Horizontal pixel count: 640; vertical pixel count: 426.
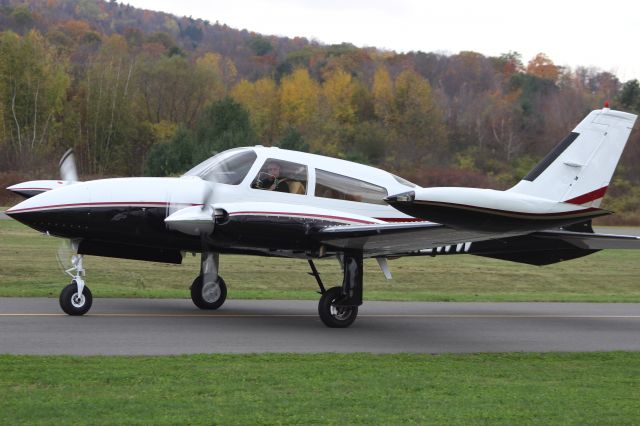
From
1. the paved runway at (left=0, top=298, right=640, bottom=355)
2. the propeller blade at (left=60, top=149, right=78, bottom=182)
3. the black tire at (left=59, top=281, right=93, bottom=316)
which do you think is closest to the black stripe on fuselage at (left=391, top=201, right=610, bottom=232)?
the paved runway at (left=0, top=298, right=640, bottom=355)

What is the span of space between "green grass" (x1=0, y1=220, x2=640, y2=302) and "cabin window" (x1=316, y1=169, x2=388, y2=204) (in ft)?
16.3

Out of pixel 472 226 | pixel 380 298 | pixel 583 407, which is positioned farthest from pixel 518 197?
pixel 380 298

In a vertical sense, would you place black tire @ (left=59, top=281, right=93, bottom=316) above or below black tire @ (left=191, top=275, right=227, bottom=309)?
above

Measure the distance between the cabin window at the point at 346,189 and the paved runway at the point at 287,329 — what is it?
2.15 m

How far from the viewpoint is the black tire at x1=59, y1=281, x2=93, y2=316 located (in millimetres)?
14727

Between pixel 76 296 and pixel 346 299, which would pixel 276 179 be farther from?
pixel 76 296

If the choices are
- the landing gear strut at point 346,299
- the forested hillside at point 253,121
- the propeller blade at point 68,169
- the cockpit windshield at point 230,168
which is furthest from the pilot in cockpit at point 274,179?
the forested hillside at point 253,121

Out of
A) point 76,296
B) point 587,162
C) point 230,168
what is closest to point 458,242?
point 587,162

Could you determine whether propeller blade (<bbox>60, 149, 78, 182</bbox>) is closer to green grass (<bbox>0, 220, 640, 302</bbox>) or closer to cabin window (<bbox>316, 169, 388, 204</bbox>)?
green grass (<bbox>0, 220, 640, 302</bbox>)

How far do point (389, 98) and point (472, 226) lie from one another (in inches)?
3372

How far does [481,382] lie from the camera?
10500mm

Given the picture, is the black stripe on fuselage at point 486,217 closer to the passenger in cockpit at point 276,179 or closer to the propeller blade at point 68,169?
the passenger in cockpit at point 276,179

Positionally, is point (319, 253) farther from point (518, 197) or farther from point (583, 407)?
point (583, 407)

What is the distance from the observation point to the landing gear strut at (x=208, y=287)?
16656 mm
